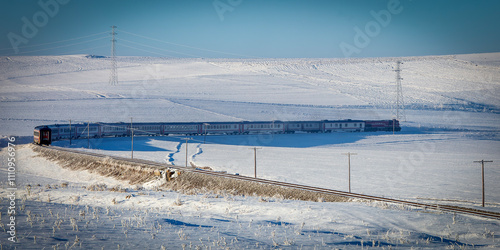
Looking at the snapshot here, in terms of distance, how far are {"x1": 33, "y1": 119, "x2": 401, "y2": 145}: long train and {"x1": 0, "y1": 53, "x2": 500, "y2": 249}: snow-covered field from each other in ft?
7.35

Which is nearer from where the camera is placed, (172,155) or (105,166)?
(105,166)

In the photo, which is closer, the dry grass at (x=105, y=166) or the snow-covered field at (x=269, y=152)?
the snow-covered field at (x=269, y=152)

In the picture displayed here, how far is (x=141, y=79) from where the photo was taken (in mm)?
118250

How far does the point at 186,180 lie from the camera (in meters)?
27.9

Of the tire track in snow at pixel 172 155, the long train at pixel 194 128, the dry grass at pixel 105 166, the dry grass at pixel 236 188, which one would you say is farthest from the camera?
the long train at pixel 194 128

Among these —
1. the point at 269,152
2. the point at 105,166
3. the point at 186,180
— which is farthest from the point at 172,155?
the point at 186,180

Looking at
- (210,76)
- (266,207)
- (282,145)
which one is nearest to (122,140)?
(282,145)

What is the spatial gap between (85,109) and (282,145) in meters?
40.2

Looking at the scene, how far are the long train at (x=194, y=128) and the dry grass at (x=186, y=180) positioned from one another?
1151cm

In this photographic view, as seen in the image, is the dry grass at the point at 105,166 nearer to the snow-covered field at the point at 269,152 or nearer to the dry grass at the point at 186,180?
the dry grass at the point at 186,180

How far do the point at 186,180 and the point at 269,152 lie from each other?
19811mm

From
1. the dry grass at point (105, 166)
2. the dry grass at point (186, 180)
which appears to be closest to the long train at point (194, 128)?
the dry grass at point (105, 166)

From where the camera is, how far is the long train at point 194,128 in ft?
171

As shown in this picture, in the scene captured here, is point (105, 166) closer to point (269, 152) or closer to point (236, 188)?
Answer: point (236, 188)
